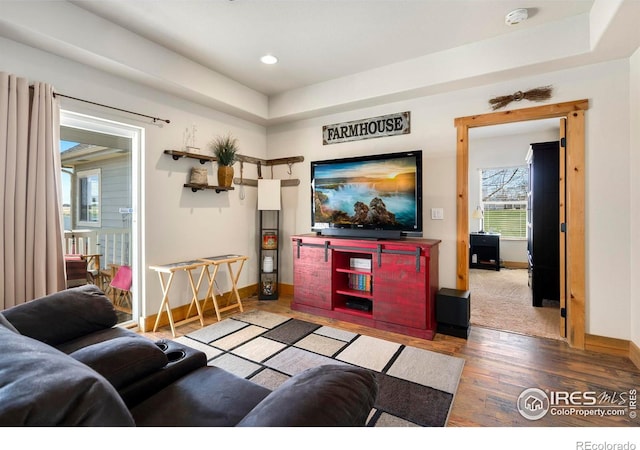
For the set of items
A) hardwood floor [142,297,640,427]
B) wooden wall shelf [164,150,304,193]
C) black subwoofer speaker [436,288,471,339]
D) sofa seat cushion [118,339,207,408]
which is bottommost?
hardwood floor [142,297,640,427]

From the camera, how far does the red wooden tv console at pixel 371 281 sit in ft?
9.65

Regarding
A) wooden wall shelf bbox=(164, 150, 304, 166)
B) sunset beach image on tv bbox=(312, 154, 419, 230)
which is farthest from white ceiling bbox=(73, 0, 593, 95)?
sunset beach image on tv bbox=(312, 154, 419, 230)

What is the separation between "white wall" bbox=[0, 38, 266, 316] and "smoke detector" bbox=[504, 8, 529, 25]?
3.11 m

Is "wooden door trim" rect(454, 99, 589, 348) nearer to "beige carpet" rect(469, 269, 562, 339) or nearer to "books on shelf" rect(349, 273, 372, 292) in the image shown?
"beige carpet" rect(469, 269, 562, 339)

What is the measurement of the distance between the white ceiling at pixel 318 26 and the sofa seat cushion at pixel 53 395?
2538 mm

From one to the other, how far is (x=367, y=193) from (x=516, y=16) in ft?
6.39

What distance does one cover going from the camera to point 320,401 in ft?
2.81

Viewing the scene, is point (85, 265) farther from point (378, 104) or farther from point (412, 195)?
point (378, 104)

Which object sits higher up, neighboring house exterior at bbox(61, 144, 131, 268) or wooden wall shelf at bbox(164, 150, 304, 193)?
wooden wall shelf at bbox(164, 150, 304, 193)

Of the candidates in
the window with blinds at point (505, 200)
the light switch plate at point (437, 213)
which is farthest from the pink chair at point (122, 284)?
the window with blinds at point (505, 200)

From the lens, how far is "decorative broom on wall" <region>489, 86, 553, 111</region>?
111 inches

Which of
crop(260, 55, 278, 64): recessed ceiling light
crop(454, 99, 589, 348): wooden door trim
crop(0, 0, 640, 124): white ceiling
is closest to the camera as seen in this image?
crop(0, 0, 640, 124): white ceiling

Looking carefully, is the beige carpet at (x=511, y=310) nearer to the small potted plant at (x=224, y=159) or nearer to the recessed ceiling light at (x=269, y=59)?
the small potted plant at (x=224, y=159)
